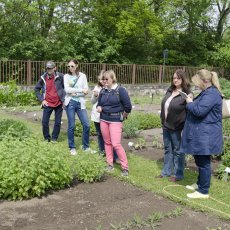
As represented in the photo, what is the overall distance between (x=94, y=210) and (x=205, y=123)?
5.91ft

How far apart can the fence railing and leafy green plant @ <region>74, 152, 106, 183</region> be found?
13198 mm

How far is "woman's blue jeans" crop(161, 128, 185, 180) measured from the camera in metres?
5.96

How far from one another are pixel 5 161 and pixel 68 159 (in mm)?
1124

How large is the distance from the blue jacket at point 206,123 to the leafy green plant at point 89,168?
134 centimetres

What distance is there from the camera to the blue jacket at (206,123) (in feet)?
16.5

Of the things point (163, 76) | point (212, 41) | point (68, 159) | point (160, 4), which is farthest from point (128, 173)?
point (212, 41)

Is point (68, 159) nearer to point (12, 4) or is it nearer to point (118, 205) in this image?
point (118, 205)

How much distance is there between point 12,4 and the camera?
77.5ft

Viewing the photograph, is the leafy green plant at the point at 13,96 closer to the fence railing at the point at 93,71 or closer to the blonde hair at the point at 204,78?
the fence railing at the point at 93,71

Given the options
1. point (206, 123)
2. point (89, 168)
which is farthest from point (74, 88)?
point (206, 123)

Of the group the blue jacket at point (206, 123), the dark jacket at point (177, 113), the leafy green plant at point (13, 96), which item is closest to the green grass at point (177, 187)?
the blue jacket at point (206, 123)

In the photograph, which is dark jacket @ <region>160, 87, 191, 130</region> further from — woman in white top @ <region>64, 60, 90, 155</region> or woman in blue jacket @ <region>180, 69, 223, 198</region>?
woman in white top @ <region>64, 60, 90, 155</region>

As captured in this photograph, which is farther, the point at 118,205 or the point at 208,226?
the point at 118,205

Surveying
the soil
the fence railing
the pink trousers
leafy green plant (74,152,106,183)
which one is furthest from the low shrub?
the fence railing
